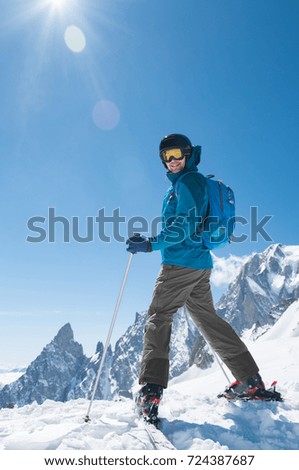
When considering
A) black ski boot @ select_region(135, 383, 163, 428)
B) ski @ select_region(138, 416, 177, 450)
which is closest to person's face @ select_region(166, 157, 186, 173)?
black ski boot @ select_region(135, 383, 163, 428)

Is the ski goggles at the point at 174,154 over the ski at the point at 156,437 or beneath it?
over

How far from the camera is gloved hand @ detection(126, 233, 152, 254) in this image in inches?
170

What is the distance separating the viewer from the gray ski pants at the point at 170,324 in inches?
162

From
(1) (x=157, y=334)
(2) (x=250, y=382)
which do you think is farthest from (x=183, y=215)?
(2) (x=250, y=382)

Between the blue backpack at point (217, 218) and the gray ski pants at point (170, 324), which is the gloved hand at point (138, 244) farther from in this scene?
the blue backpack at point (217, 218)

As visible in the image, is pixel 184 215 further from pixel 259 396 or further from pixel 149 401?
pixel 259 396

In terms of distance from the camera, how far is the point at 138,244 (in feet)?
14.2

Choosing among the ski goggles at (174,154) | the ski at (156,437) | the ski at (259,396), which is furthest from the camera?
the ski goggles at (174,154)

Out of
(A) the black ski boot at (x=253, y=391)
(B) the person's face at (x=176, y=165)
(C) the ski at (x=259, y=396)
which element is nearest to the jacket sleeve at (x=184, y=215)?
(B) the person's face at (x=176, y=165)

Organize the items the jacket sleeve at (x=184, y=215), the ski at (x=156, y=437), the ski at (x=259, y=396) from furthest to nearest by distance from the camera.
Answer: the ski at (x=259, y=396) → the jacket sleeve at (x=184, y=215) → the ski at (x=156, y=437)

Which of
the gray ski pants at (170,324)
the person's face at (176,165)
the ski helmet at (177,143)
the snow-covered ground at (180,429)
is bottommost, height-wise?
the snow-covered ground at (180,429)

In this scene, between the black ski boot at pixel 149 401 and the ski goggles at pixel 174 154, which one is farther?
the ski goggles at pixel 174 154
